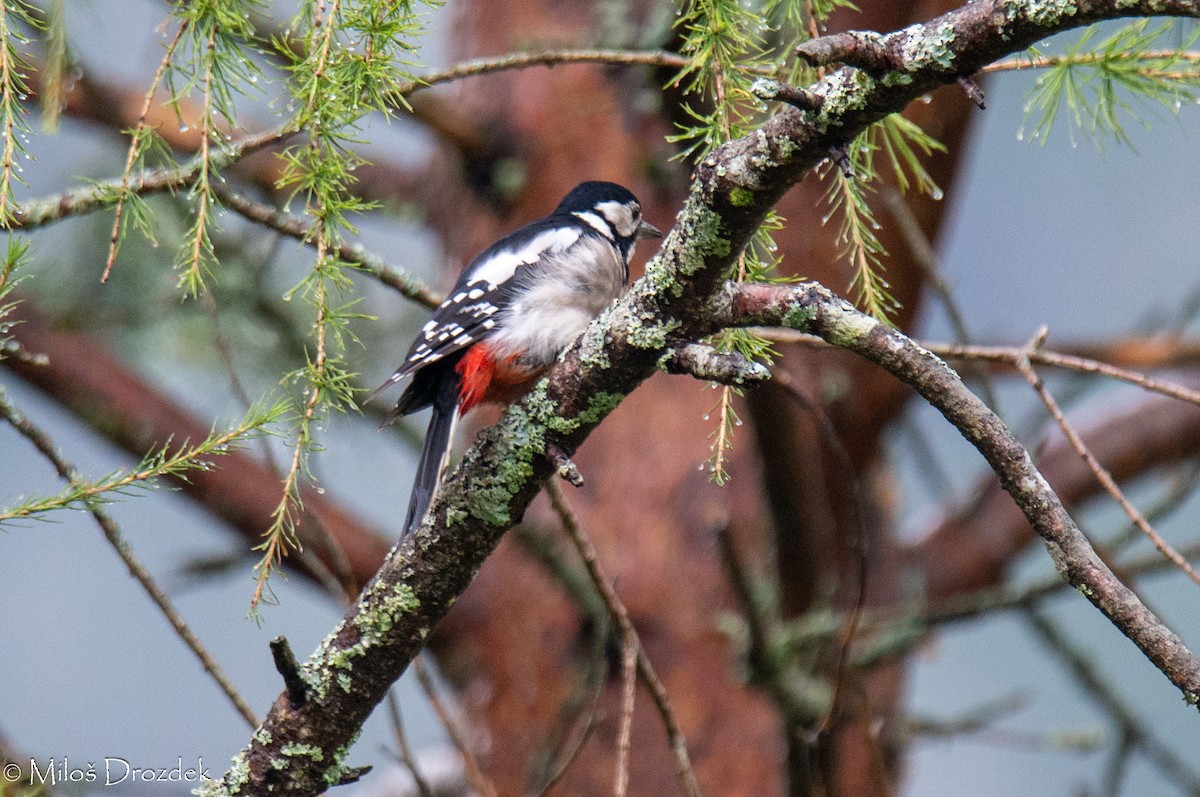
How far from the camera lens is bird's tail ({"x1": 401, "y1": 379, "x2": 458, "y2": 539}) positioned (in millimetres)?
1762

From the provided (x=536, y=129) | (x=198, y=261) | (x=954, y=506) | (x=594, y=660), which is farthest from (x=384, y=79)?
(x=954, y=506)

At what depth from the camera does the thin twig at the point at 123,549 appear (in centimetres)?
135

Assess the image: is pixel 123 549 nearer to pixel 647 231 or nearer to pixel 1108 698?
pixel 647 231

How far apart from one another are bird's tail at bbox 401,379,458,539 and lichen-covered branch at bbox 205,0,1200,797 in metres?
0.15

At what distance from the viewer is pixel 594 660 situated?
9.65ft

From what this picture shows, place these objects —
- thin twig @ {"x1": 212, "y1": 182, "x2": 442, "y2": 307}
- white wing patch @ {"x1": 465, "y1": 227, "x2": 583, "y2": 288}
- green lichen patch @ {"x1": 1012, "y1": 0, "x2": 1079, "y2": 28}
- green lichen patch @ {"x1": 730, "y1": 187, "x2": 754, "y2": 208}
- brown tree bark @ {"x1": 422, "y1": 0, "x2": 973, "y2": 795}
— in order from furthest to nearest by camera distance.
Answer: brown tree bark @ {"x1": 422, "y1": 0, "x2": 973, "y2": 795}
white wing patch @ {"x1": 465, "y1": 227, "x2": 583, "y2": 288}
thin twig @ {"x1": 212, "y1": 182, "x2": 442, "y2": 307}
green lichen patch @ {"x1": 730, "y1": 187, "x2": 754, "y2": 208}
green lichen patch @ {"x1": 1012, "y1": 0, "x2": 1079, "y2": 28}

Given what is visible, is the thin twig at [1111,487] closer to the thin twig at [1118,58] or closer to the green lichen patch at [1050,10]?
the thin twig at [1118,58]

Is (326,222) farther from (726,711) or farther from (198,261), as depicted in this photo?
(726,711)

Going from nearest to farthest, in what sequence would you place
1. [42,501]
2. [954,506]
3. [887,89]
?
[887,89], [42,501], [954,506]

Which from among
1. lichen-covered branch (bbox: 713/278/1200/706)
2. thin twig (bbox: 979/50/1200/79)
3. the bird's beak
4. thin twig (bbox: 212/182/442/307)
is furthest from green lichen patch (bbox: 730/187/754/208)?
the bird's beak

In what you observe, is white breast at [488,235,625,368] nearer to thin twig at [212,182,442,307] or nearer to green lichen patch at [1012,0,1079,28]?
thin twig at [212,182,442,307]

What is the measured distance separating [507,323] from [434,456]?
352mm

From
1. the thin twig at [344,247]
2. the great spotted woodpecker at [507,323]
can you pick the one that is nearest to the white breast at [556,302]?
the great spotted woodpecker at [507,323]

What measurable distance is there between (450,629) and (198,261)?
2308 mm
